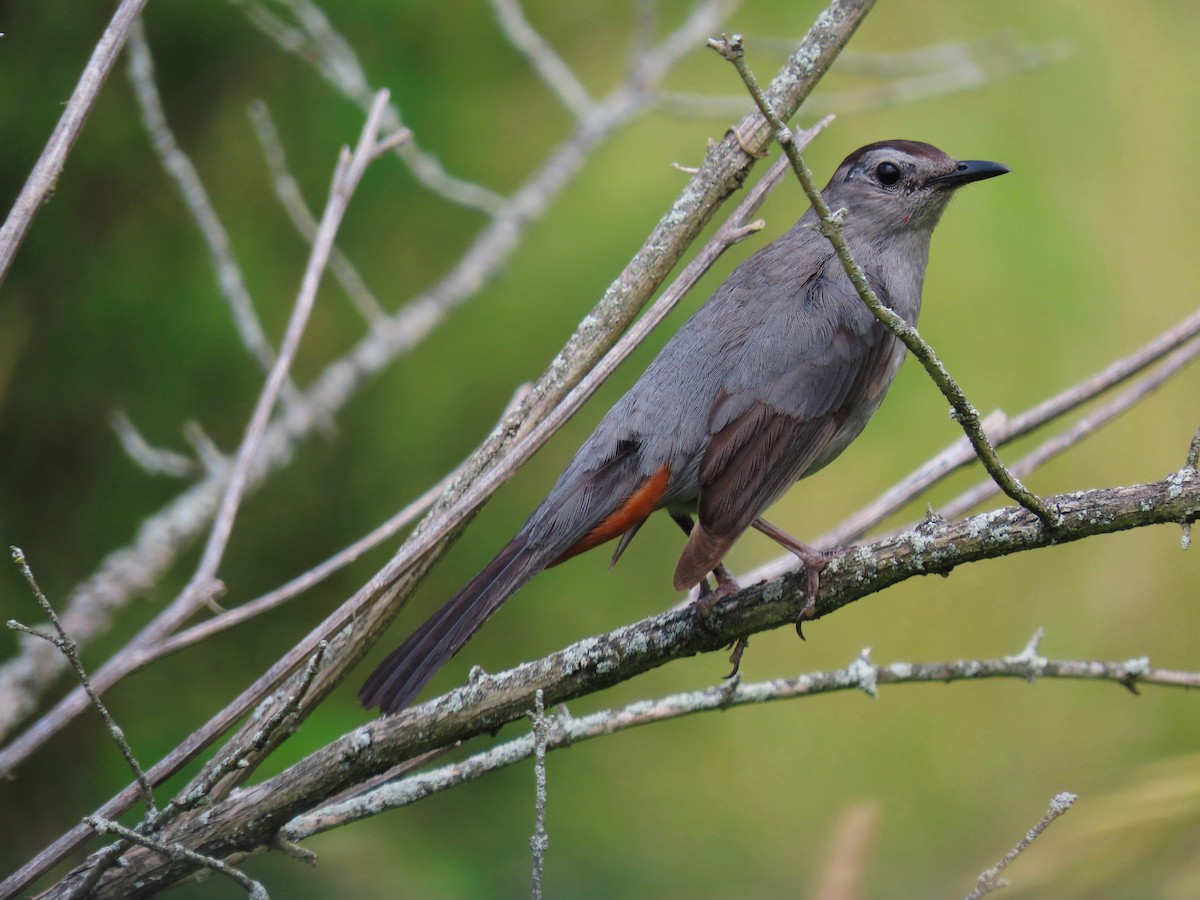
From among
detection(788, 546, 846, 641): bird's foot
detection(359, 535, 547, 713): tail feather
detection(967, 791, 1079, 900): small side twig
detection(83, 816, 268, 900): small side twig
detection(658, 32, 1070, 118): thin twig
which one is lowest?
detection(967, 791, 1079, 900): small side twig

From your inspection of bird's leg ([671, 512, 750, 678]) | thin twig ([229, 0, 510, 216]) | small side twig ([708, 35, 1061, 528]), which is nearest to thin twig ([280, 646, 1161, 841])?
bird's leg ([671, 512, 750, 678])

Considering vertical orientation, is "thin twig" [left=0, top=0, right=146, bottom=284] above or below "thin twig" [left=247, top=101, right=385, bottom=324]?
below

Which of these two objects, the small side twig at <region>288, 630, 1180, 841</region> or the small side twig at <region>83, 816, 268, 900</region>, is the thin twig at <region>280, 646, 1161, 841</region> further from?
the small side twig at <region>83, 816, 268, 900</region>

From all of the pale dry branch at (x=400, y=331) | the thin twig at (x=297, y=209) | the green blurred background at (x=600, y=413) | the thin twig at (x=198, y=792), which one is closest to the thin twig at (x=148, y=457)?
the pale dry branch at (x=400, y=331)

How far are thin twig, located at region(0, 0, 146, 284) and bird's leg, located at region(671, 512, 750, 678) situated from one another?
968 mm

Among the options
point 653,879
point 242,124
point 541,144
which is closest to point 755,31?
point 541,144

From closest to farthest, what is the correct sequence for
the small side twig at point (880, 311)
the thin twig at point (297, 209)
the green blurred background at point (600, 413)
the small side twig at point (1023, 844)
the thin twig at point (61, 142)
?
the small side twig at point (880, 311), the small side twig at point (1023, 844), the thin twig at point (61, 142), the thin twig at point (297, 209), the green blurred background at point (600, 413)

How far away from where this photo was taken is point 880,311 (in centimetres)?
121

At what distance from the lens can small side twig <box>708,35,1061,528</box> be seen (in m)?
1.12

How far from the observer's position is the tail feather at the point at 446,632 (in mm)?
1602

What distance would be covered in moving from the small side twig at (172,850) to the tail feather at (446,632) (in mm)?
314

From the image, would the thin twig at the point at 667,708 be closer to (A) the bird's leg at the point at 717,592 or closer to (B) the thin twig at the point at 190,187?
(A) the bird's leg at the point at 717,592

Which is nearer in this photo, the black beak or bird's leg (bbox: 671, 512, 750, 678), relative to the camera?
bird's leg (bbox: 671, 512, 750, 678)

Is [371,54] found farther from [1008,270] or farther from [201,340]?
[1008,270]
